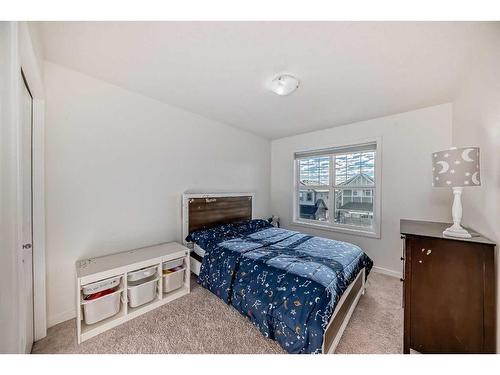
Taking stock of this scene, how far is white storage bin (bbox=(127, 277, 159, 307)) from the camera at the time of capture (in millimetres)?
1753

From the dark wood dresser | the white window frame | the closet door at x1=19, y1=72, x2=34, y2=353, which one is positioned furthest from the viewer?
the white window frame

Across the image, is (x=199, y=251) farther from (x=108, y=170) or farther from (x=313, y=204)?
(x=313, y=204)

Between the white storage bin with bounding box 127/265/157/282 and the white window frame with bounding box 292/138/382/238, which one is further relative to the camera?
the white window frame with bounding box 292/138/382/238

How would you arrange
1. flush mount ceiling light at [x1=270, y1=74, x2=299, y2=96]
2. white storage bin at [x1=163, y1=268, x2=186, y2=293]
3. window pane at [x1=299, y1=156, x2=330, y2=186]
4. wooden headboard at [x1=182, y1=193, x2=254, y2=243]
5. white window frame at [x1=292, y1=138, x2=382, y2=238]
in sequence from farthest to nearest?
1. window pane at [x1=299, y1=156, x2=330, y2=186]
2. white window frame at [x1=292, y1=138, x2=382, y2=238]
3. wooden headboard at [x1=182, y1=193, x2=254, y2=243]
4. white storage bin at [x1=163, y1=268, x2=186, y2=293]
5. flush mount ceiling light at [x1=270, y1=74, x2=299, y2=96]

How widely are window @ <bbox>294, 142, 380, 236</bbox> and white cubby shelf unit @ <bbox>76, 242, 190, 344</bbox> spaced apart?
7.94 ft

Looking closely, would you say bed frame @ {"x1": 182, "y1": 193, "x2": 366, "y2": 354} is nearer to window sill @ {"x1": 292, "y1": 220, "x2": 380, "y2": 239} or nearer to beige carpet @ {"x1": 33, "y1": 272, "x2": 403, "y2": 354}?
beige carpet @ {"x1": 33, "y1": 272, "x2": 403, "y2": 354}

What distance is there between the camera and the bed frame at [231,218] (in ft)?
4.82

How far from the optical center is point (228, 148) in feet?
10.5

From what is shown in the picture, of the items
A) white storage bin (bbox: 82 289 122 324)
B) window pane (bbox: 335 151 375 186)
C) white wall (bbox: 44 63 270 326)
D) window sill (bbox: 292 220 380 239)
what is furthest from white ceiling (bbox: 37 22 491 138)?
white storage bin (bbox: 82 289 122 324)

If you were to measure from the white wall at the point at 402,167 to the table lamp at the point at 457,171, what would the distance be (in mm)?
1396

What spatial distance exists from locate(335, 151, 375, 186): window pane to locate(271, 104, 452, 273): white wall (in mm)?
201

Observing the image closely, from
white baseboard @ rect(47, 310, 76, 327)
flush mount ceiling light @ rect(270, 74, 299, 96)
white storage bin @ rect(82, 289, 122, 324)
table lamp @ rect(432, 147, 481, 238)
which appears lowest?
white baseboard @ rect(47, 310, 76, 327)

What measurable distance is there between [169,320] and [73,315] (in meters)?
0.88

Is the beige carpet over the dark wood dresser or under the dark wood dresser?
under
